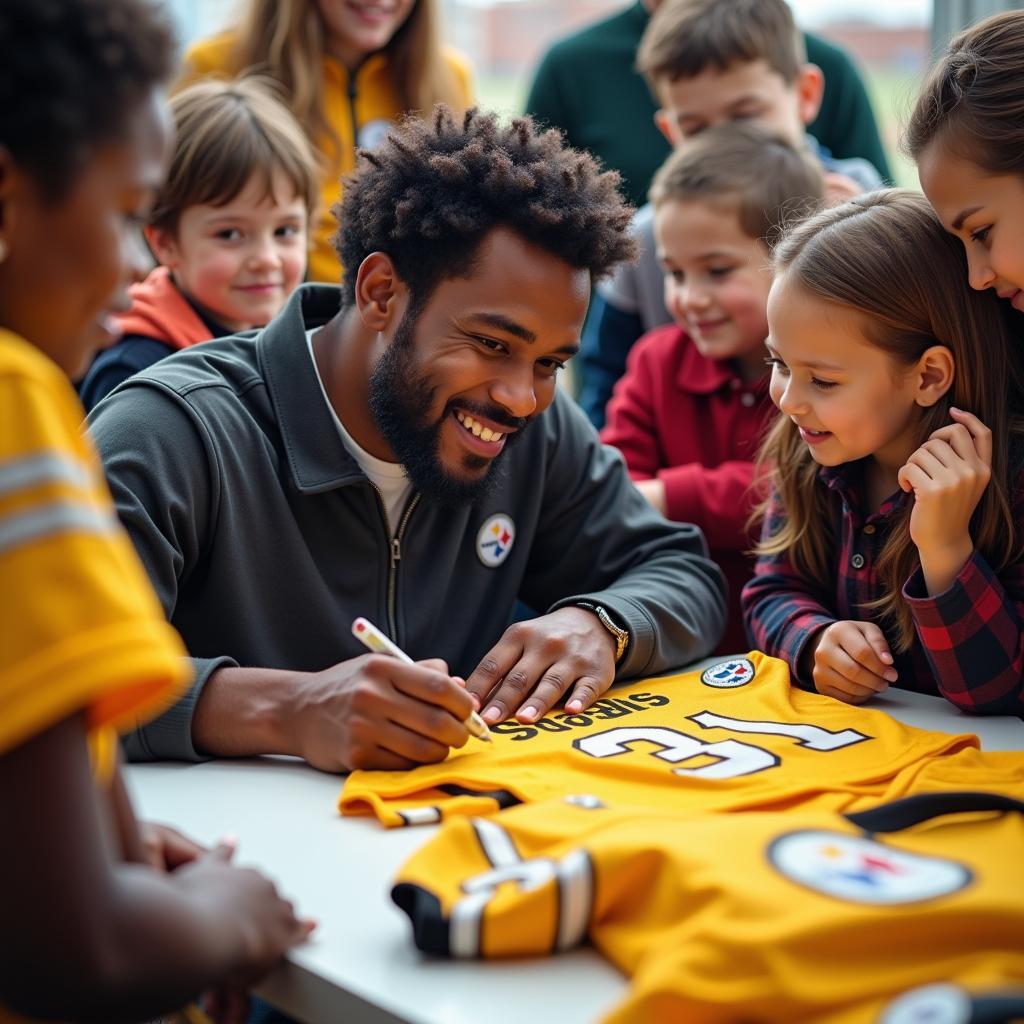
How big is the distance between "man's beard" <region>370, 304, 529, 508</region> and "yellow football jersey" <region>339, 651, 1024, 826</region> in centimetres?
36

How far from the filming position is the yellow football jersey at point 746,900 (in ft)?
2.81

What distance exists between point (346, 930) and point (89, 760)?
32cm

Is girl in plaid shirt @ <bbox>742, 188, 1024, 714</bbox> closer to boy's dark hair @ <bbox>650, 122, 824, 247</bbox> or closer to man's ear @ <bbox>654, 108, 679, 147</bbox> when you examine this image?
boy's dark hair @ <bbox>650, 122, 824, 247</bbox>

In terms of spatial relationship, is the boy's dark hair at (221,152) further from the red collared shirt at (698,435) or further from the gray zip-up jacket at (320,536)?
the red collared shirt at (698,435)

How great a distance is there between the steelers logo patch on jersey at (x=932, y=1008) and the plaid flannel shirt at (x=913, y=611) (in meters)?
0.76

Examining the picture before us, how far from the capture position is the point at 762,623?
1.78 metres

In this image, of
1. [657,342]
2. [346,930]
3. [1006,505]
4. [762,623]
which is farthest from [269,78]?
[346,930]

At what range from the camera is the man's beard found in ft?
5.48

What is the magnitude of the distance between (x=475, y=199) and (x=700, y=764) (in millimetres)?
778

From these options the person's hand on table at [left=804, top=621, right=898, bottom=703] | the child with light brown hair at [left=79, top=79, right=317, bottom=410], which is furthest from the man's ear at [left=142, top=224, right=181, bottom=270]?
the person's hand on table at [left=804, top=621, right=898, bottom=703]

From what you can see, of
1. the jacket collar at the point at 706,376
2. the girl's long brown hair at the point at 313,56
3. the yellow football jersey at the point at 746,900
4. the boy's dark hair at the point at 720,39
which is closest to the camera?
the yellow football jersey at the point at 746,900
